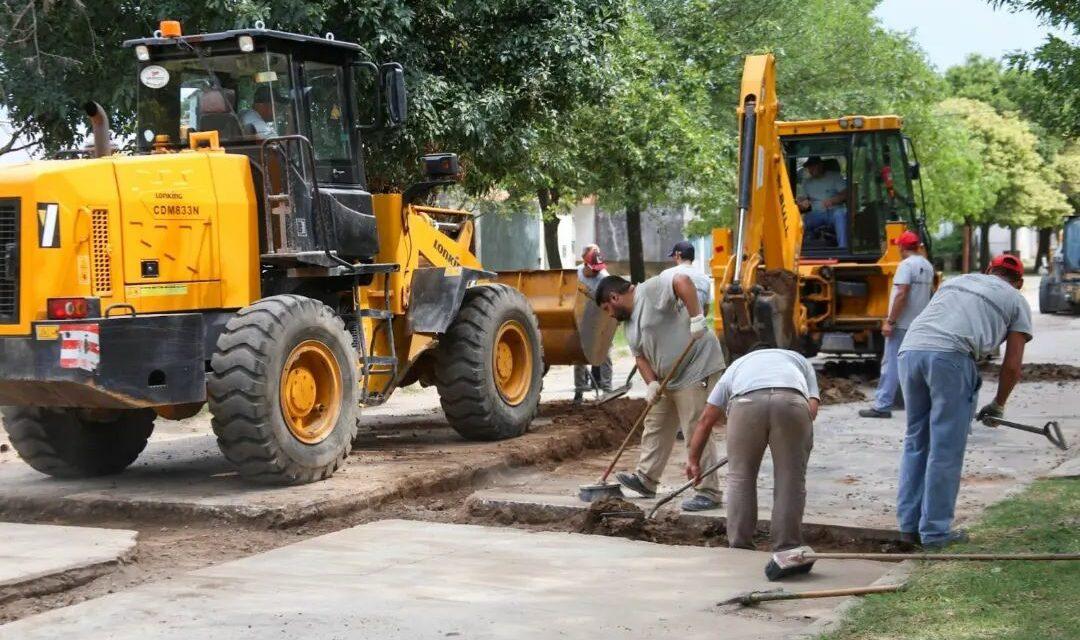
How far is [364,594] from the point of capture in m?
7.32

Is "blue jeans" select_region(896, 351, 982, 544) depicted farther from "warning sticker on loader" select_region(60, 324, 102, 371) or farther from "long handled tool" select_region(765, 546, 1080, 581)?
"warning sticker on loader" select_region(60, 324, 102, 371)

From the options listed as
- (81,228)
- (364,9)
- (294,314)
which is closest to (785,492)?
(294,314)

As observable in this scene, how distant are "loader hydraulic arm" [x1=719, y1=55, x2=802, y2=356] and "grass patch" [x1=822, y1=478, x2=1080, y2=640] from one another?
17.7ft

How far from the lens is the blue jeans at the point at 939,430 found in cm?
813

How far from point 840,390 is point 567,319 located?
4.17m

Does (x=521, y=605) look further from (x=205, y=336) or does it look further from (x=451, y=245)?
(x=451, y=245)

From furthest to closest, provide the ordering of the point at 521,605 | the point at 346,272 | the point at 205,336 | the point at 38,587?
the point at 346,272
the point at 205,336
the point at 38,587
the point at 521,605

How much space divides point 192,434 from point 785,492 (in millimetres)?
8108

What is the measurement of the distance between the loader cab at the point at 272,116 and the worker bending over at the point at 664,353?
8.41ft

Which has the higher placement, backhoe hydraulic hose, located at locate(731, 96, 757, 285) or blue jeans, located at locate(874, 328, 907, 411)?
backhoe hydraulic hose, located at locate(731, 96, 757, 285)

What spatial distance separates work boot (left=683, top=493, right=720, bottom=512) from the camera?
9.40 metres

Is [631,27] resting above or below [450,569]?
above

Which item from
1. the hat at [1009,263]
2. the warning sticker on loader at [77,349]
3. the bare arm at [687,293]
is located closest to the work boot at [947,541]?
the hat at [1009,263]

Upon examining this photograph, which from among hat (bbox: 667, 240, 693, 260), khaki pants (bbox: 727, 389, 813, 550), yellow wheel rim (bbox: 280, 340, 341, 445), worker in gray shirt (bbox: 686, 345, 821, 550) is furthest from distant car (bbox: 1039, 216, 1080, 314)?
khaki pants (bbox: 727, 389, 813, 550)
